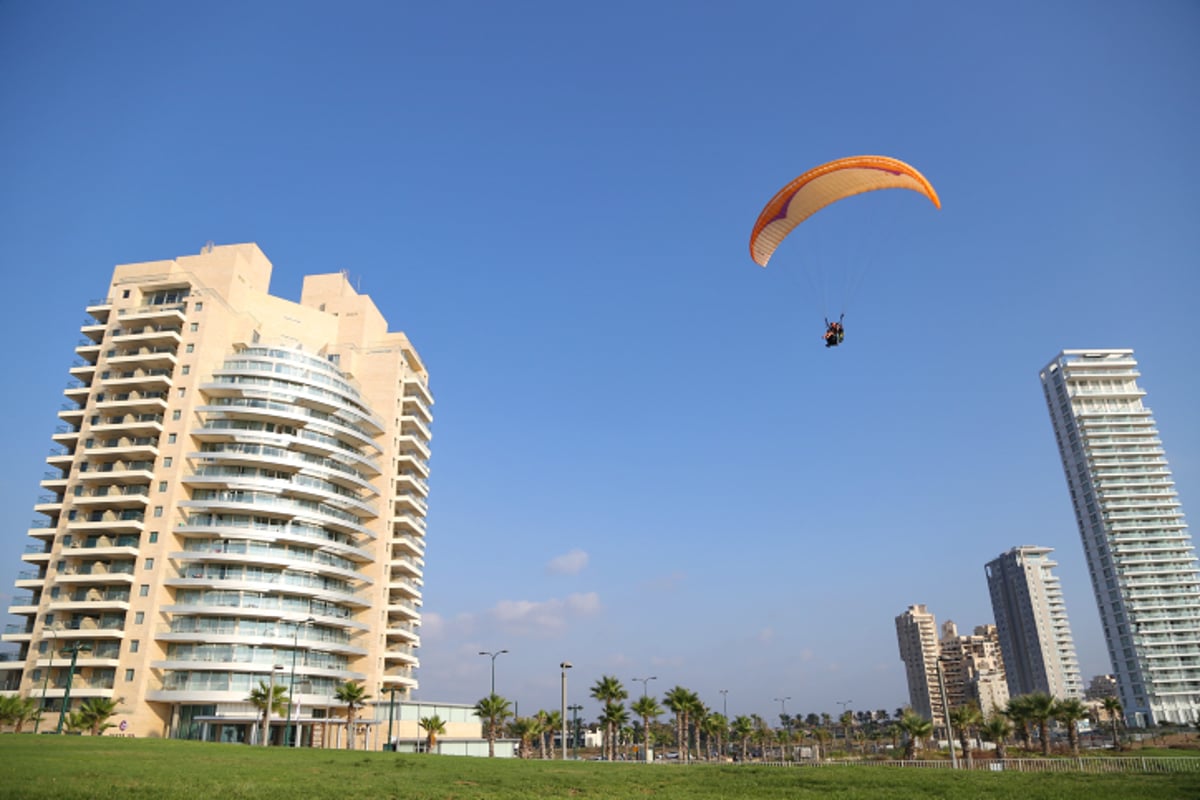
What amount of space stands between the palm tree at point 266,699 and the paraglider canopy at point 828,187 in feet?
178

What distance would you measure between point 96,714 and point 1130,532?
17106 cm

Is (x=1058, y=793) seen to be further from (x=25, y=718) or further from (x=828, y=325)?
(x=25, y=718)

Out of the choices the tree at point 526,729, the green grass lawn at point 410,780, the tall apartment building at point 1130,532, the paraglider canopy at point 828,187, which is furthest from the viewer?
the tall apartment building at point 1130,532

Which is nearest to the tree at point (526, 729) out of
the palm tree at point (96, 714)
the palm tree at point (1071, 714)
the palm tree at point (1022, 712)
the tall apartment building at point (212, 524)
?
the tall apartment building at point (212, 524)

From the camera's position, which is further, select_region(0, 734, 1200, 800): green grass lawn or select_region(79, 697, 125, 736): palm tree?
select_region(79, 697, 125, 736): palm tree

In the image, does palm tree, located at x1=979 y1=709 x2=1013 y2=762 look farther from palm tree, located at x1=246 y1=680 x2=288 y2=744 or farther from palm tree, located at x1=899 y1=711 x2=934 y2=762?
palm tree, located at x1=246 y1=680 x2=288 y2=744

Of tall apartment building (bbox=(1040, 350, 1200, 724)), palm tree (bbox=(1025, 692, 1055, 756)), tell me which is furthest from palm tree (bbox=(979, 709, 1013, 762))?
tall apartment building (bbox=(1040, 350, 1200, 724))

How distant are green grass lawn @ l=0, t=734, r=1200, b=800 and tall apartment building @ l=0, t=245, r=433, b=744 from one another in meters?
30.7

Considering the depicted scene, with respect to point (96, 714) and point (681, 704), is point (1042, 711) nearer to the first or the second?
point (681, 704)

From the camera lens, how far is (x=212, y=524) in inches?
2911

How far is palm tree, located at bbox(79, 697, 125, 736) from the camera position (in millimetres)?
59125

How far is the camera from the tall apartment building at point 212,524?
224ft

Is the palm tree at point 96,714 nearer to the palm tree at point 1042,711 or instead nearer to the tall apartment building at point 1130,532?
the palm tree at point 1042,711

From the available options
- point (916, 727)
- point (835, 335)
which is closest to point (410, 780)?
point (835, 335)
